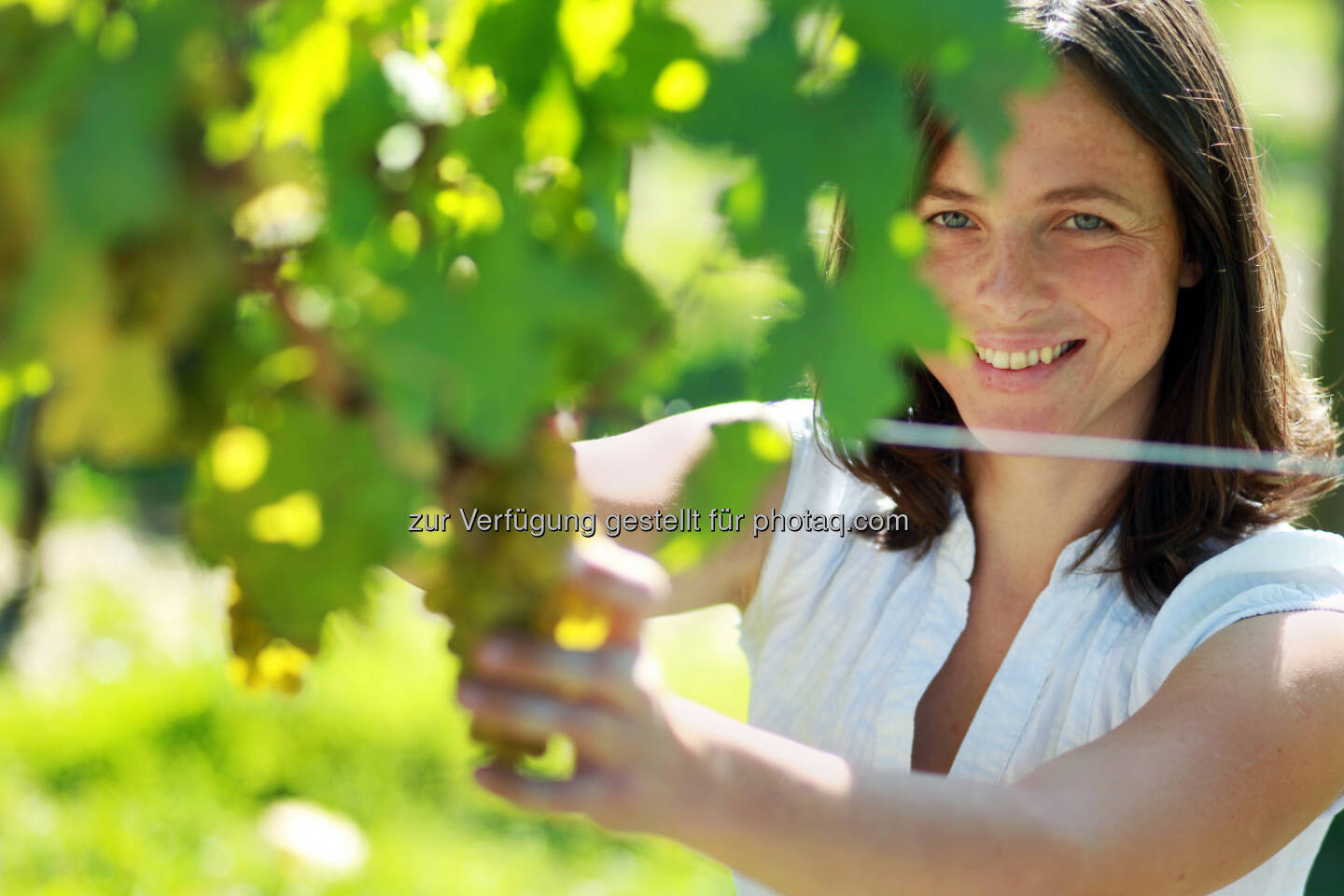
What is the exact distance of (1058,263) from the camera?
57.7 inches

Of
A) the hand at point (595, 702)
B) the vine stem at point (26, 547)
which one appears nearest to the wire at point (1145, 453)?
the hand at point (595, 702)

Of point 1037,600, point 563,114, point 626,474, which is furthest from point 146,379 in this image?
point 1037,600

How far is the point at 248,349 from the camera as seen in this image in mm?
592

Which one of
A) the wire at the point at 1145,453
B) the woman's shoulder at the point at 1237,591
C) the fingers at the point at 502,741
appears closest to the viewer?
the fingers at the point at 502,741

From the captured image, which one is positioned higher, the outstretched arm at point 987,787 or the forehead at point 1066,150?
A: the forehead at point 1066,150

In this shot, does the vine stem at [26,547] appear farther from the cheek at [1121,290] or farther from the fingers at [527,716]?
the cheek at [1121,290]

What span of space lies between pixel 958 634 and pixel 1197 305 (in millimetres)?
521

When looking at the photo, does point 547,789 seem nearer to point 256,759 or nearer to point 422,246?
point 422,246

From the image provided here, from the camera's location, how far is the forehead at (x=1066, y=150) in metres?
1.40

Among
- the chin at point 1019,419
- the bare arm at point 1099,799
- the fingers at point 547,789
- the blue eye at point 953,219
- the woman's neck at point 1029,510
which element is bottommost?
the fingers at point 547,789

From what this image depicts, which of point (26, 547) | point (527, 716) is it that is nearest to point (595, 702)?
point (527, 716)

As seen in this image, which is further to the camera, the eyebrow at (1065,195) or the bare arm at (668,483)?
the bare arm at (668,483)

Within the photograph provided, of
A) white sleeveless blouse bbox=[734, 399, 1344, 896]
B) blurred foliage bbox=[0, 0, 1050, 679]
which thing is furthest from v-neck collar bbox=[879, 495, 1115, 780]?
blurred foliage bbox=[0, 0, 1050, 679]

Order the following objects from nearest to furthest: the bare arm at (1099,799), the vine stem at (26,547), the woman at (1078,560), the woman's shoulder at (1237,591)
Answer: the bare arm at (1099,799), the woman at (1078,560), the woman's shoulder at (1237,591), the vine stem at (26,547)
